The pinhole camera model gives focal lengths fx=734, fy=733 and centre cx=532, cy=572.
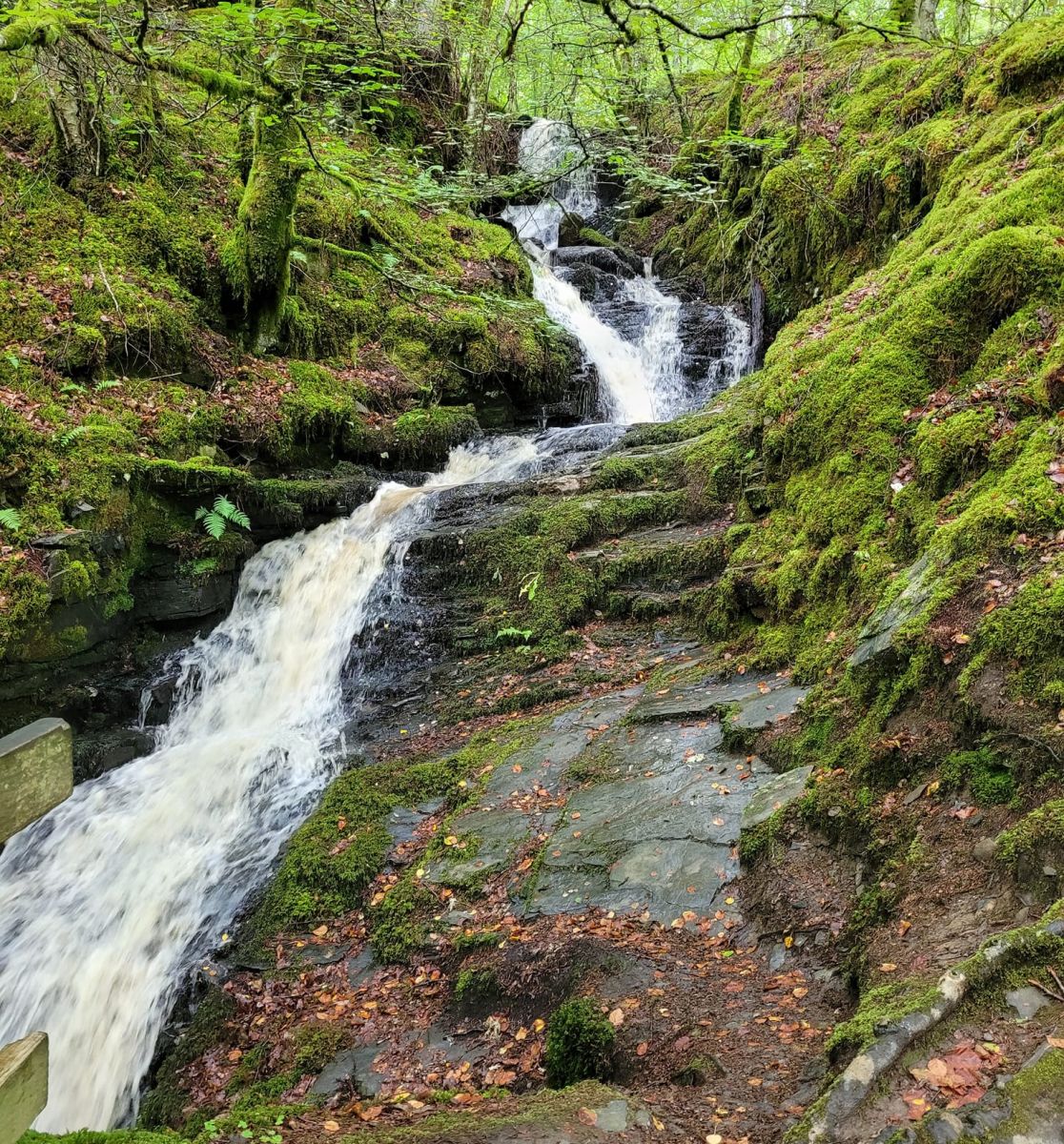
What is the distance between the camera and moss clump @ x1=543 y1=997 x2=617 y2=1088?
118 inches

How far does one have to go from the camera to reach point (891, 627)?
398cm

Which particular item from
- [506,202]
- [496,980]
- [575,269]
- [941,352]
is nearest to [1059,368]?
[941,352]

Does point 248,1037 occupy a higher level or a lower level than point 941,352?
lower

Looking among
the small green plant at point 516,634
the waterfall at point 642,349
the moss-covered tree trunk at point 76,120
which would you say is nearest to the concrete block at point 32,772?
the small green plant at point 516,634

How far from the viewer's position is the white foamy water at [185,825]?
466 centimetres

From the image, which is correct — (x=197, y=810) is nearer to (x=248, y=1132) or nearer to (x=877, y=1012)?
(x=248, y=1132)

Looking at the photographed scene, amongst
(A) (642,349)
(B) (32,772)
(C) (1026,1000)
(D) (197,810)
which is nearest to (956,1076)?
(C) (1026,1000)

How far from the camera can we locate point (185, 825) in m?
6.04

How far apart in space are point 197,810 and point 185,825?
0.15m

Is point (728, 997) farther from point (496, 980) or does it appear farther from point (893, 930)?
point (496, 980)

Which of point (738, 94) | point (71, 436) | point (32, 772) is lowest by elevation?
point (32, 772)

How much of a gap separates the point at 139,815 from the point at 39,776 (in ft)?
16.8

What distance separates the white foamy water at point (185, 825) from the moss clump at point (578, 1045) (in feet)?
9.32

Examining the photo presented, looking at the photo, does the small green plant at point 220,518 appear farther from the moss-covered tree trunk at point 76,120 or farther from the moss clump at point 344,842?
the moss-covered tree trunk at point 76,120
